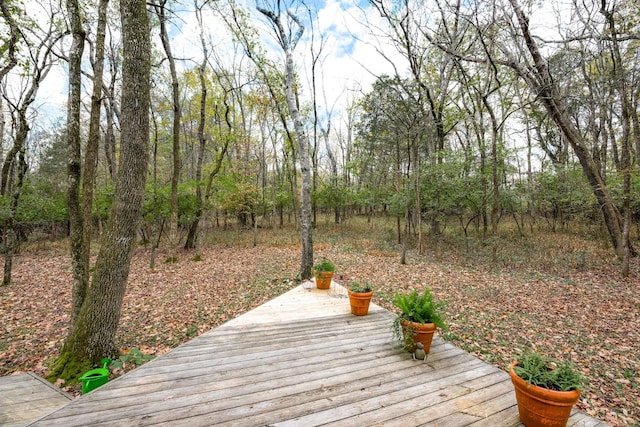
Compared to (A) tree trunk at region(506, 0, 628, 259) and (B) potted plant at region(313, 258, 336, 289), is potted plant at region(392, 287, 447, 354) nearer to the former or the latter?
(B) potted plant at region(313, 258, 336, 289)

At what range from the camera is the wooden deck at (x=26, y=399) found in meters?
2.22

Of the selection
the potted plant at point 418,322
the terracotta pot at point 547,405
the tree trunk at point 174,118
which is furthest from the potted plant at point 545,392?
the tree trunk at point 174,118

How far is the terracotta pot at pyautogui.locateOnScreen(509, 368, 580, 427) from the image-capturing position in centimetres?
192

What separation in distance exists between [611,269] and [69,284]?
16.2 metres

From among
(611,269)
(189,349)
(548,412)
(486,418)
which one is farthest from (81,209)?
(611,269)

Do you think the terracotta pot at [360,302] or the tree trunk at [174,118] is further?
the tree trunk at [174,118]

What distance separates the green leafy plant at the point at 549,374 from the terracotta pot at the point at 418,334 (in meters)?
0.92

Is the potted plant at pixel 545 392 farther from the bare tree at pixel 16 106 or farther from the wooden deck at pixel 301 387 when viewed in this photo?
the bare tree at pixel 16 106

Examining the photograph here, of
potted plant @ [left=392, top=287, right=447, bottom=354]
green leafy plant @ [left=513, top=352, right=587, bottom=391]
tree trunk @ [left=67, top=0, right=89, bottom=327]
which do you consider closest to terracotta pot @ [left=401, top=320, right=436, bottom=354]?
potted plant @ [left=392, top=287, right=447, bottom=354]

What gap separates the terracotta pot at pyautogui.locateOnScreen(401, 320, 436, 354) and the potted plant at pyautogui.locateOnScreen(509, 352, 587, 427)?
944 millimetres

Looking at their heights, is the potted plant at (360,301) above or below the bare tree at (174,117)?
below

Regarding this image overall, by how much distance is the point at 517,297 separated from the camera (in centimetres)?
615

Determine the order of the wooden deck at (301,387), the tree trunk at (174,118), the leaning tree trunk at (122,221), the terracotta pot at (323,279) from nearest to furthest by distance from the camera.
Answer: the wooden deck at (301,387) < the leaning tree trunk at (122,221) < the terracotta pot at (323,279) < the tree trunk at (174,118)

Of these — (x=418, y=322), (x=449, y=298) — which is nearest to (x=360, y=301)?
(x=418, y=322)
